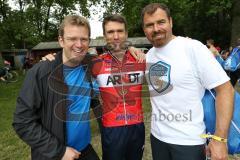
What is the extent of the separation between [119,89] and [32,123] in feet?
3.65

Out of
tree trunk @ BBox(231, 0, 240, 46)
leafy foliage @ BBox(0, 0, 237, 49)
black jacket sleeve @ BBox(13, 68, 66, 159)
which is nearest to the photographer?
black jacket sleeve @ BBox(13, 68, 66, 159)

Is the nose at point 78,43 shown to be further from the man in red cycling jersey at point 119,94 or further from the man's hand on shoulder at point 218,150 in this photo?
the man's hand on shoulder at point 218,150

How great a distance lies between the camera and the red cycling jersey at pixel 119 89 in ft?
11.7

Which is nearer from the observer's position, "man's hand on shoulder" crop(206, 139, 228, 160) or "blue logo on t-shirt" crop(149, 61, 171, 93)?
"man's hand on shoulder" crop(206, 139, 228, 160)

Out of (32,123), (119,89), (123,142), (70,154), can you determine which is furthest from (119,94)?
(32,123)

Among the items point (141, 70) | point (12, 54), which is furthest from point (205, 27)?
point (141, 70)

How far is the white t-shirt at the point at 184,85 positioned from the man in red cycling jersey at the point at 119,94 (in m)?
0.55

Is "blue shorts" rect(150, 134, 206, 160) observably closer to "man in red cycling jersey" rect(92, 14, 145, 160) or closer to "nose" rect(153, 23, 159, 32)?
"man in red cycling jersey" rect(92, 14, 145, 160)

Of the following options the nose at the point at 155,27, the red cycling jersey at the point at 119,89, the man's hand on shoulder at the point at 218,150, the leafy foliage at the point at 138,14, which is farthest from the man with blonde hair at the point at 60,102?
the leafy foliage at the point at 138,14

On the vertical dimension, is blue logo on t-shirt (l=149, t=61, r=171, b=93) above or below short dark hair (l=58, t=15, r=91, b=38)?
below

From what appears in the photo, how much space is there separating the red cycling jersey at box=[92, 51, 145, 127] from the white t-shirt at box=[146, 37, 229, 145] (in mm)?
539

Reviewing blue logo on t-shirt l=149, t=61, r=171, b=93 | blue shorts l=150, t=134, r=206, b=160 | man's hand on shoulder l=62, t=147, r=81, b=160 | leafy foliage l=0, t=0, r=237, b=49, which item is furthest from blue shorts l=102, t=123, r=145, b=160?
leafy foliage l=0, t=0, r=237, b=49

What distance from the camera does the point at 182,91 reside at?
2.92 metres

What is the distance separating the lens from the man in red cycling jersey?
11.7 feet
